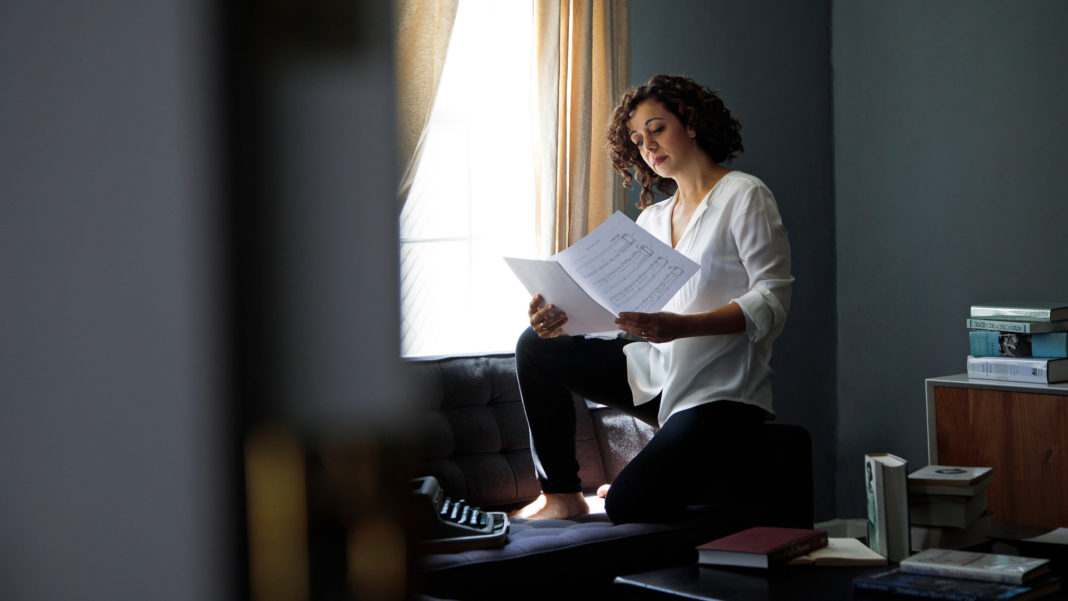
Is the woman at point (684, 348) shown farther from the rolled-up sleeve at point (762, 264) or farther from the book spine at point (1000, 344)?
the book spine at point (1000, 344)

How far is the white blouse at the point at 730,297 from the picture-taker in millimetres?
2055

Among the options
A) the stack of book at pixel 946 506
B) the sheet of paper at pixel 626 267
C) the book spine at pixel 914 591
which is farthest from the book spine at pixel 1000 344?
the book spine at pixel 914 591

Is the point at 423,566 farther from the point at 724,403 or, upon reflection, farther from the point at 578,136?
the point at 578,136

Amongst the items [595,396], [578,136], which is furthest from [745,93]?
[595,396]

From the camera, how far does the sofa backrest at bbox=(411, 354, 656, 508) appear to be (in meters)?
2.24

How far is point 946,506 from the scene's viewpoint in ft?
5.28

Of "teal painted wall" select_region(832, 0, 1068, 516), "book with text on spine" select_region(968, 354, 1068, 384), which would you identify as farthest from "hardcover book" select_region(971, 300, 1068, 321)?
"teal painted wall" select_region(832, 0, 1068, 516)

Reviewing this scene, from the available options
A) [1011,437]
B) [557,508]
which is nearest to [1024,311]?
[1011,437]

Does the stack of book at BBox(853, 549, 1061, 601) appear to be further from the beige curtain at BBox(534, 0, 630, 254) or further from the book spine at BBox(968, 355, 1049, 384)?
the beige curtain at BBox(534, 0, 630, 254)

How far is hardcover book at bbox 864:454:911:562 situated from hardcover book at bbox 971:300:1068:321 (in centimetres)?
114

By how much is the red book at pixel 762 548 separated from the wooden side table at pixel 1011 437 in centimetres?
115

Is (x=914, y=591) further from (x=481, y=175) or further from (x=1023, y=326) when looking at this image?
(x=481, y=175)

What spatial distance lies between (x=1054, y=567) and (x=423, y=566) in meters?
1.54

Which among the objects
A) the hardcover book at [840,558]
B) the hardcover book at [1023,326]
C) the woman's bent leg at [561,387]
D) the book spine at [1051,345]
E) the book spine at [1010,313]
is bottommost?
the hardcover book at [840,558]
